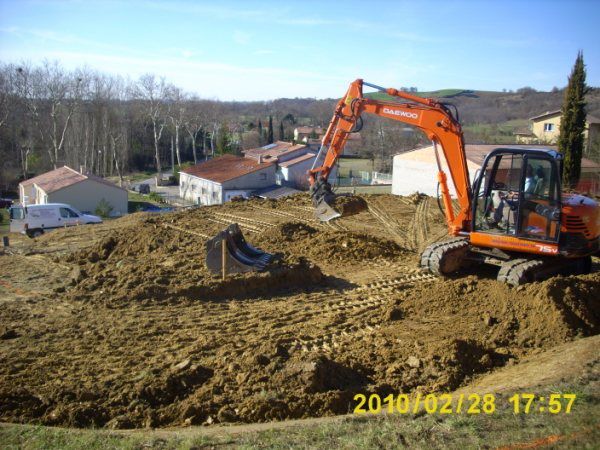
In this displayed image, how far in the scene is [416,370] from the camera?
660 cm

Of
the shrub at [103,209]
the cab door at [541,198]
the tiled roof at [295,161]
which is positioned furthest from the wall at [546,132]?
the cab door at [541,198]

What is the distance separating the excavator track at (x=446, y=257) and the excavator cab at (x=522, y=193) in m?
0.65

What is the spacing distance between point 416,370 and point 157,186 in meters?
48.9

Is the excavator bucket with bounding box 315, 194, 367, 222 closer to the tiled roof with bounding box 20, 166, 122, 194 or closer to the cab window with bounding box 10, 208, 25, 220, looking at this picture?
the cab window with bounding box 10, 208, 25, 220

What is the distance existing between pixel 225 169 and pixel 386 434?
3735 centimetres

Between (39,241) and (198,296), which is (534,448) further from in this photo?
(39,241)

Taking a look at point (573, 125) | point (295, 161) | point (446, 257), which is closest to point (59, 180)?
point (295, 161)

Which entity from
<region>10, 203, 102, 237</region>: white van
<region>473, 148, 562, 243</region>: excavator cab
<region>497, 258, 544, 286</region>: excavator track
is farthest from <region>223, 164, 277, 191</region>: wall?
<region>497, 258, 544, 286</region>: excavator track

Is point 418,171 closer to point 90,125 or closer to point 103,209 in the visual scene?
point 103,209

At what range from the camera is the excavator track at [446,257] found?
10.2 metres

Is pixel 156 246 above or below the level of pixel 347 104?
below

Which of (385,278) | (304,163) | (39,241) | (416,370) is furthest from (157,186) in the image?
(416,370)

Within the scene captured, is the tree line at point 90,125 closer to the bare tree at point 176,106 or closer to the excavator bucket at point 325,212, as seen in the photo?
the bare tree at point 176,106

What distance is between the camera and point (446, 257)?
33.3ft
